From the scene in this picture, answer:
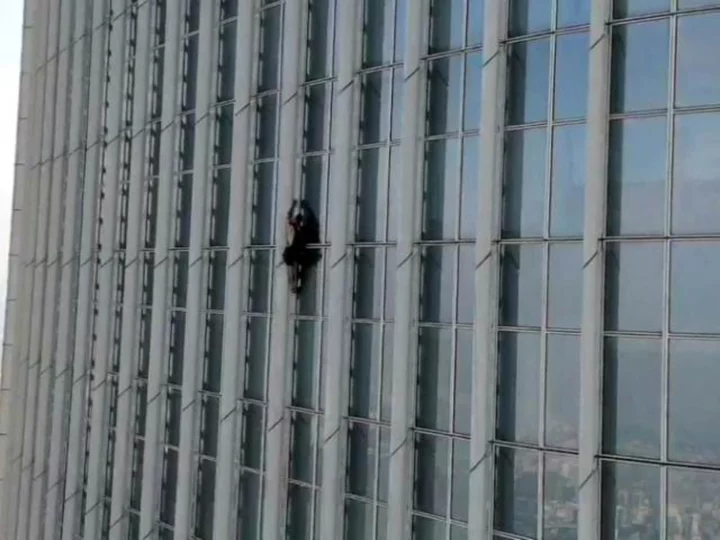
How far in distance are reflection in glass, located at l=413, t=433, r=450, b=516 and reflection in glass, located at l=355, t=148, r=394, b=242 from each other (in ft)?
11.4

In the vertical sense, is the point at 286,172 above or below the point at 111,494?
above

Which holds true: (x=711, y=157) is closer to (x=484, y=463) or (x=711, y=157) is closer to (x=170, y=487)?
(x=484, y=463)

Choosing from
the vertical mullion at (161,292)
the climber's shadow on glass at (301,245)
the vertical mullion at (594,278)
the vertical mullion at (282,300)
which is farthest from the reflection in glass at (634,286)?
the vertical mullion at (161,292)

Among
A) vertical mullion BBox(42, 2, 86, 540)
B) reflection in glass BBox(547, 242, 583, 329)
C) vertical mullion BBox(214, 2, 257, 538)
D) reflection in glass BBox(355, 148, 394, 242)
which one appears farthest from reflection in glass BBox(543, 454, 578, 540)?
vertical mullion BBox(42, 2, 86, 540)

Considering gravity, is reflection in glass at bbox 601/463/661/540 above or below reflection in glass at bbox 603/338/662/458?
below

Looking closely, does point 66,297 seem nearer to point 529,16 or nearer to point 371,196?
point 371,196

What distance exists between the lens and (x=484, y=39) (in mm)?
16422

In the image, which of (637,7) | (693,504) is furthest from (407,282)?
(693,504)

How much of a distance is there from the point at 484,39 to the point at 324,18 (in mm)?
4396

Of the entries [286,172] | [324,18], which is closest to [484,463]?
[286,172]

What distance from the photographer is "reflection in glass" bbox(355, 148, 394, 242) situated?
1830 centimetres

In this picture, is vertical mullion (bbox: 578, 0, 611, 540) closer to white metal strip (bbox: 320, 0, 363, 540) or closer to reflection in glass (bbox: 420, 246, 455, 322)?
reflection in glass (bbox: 420, 246, 455, 322)

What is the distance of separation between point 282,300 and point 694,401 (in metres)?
8.27

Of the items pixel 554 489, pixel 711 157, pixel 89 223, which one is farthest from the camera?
pixel 89 223
